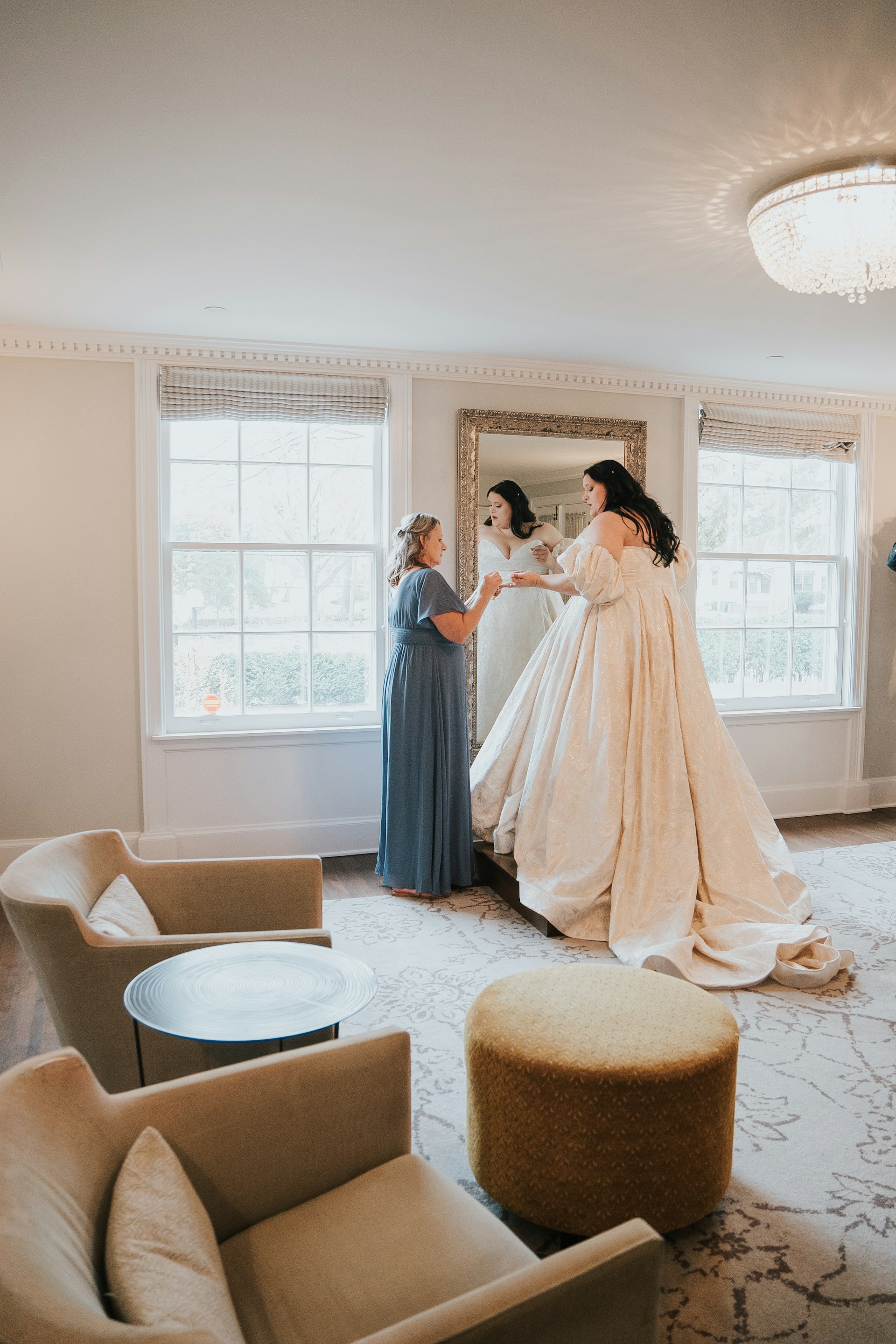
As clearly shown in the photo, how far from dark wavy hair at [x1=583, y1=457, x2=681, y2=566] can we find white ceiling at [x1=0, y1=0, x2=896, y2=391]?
0.73 meters

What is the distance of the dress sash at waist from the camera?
4094 millimetres

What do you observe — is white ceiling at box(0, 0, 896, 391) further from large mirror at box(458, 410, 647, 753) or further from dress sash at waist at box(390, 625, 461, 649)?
dress sash at waist at box(390, 625, 461, 649)

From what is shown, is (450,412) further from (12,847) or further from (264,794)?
(12,847)

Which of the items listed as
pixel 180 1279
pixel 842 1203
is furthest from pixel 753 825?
pixel 180 1279

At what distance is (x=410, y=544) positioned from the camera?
4.13 m

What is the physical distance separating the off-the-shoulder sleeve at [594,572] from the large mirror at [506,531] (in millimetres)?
1142

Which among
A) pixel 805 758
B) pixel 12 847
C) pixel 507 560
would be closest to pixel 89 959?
pixel 12 847

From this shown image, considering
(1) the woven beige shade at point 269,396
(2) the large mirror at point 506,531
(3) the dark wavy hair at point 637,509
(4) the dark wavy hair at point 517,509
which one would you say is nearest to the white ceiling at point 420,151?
(1) the woven beige shade at point 269,396

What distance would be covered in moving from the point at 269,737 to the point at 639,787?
1.97 meters

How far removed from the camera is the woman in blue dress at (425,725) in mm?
4051

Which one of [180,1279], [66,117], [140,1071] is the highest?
[66,117]

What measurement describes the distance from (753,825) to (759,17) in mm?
2864

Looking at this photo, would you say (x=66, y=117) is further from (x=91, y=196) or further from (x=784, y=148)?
(x=784, y=148)

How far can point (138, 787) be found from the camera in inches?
179
